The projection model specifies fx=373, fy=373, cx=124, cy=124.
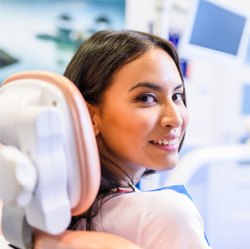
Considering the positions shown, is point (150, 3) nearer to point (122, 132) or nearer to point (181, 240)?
point (122, 132)

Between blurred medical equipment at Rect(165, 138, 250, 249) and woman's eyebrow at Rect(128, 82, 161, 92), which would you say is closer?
woman's eyebrow at Rect(128, 82, 161, 92)

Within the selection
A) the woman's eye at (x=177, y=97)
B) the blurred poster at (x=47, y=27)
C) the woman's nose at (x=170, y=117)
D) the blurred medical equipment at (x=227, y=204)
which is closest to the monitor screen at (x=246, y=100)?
the blurred medical equipment at (x=227, y=204)

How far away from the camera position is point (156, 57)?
758mm

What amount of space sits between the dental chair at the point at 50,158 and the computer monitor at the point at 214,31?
807 millimetres

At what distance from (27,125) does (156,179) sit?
0.99 meters

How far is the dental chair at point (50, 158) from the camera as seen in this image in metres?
0.51

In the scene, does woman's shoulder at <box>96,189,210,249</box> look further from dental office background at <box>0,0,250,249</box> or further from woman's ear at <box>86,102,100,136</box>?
dental office background at <box>0,0,250,249</box>

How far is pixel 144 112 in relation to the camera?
0.73 meters

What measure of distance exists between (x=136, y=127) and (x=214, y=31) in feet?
2.70

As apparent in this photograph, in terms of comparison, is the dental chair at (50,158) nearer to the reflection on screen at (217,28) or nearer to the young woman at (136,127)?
the young woman at (136,127)

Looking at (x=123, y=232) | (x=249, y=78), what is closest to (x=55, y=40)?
(x=249, y=78)

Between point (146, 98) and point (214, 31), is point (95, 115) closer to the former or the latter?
point (146, 98)

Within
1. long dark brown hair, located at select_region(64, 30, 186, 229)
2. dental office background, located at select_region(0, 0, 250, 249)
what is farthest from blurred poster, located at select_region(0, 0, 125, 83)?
long dark brown hair, located at select_region(64, 30, 186, 229)

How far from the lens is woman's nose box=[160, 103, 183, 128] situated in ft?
2.39
